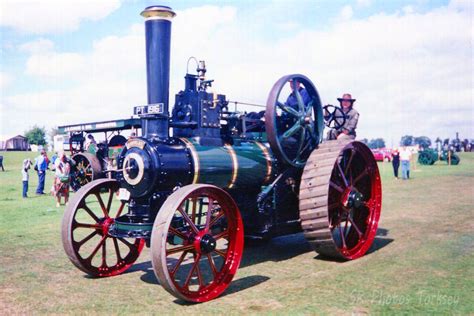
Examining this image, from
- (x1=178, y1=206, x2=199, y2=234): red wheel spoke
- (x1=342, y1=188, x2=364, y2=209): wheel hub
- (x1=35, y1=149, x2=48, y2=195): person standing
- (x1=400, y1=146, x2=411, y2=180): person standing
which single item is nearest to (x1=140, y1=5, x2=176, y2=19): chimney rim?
(x1=178, y1=206, x2=199, y2=234): red wheel spoke

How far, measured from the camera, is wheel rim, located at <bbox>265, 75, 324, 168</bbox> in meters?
5.43

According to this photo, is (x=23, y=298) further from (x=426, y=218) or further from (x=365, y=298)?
(x=426, y=218)

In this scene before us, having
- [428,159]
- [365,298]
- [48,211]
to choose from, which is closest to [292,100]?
[365,298]

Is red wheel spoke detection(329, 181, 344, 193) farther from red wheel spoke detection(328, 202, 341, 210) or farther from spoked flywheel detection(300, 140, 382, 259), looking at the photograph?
red wheel spoke detection(328, 202, 341, 210)

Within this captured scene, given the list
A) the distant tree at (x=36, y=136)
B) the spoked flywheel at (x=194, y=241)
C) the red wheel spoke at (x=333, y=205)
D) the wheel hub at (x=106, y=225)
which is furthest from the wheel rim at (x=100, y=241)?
the distant tree at (x=36, y=136)

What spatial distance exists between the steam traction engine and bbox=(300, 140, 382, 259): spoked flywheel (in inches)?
0.5

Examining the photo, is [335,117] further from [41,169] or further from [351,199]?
[41,169]

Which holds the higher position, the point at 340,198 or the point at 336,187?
the point at 336,187

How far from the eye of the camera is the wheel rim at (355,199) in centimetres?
582

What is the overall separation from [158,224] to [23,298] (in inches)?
59.5

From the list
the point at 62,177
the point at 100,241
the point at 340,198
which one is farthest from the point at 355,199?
the point at 62,177

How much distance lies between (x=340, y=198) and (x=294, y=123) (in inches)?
41.5

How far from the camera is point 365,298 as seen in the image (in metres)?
4.22

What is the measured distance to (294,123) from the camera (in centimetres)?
596
